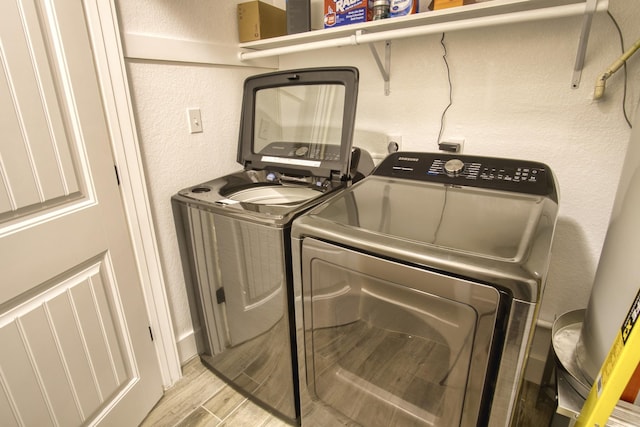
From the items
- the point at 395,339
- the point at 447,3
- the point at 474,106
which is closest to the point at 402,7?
the point at 447,3

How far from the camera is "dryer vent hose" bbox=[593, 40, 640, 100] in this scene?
103cm

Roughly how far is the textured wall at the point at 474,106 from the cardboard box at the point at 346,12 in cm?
22

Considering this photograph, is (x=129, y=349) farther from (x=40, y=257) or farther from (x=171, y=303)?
(x=40, y=257)

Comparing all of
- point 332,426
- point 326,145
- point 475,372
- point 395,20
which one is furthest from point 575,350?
point 395,20

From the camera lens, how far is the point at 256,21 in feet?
5.31

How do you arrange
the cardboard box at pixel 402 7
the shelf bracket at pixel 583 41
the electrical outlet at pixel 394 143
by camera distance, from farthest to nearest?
the electrical outlet at pixel 394 143, the cardboard box at pixel 402 7, the shelf bracket at pixel 583 41

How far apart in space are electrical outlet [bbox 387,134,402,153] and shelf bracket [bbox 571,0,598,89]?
2.32ft

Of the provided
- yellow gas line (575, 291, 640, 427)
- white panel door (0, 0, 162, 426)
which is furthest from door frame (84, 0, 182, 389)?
yellow gas line (575, 291, 640, 427)

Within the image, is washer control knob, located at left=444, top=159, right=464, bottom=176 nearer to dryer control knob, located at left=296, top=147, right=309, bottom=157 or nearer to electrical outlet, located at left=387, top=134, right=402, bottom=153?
electrical outlet, located at left=387, top=134, right=402, bottom=153

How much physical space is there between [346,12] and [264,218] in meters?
1.03

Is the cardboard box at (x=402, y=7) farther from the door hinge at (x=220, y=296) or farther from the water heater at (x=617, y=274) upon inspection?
the door hinge at (x=220, y=296)

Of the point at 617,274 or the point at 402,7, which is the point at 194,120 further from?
the point at 617,274

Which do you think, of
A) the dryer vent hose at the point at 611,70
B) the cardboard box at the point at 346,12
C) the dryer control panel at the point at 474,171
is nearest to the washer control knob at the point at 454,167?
the dryer control panel at the point at 474,171

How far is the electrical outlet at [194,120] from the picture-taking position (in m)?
1.53
